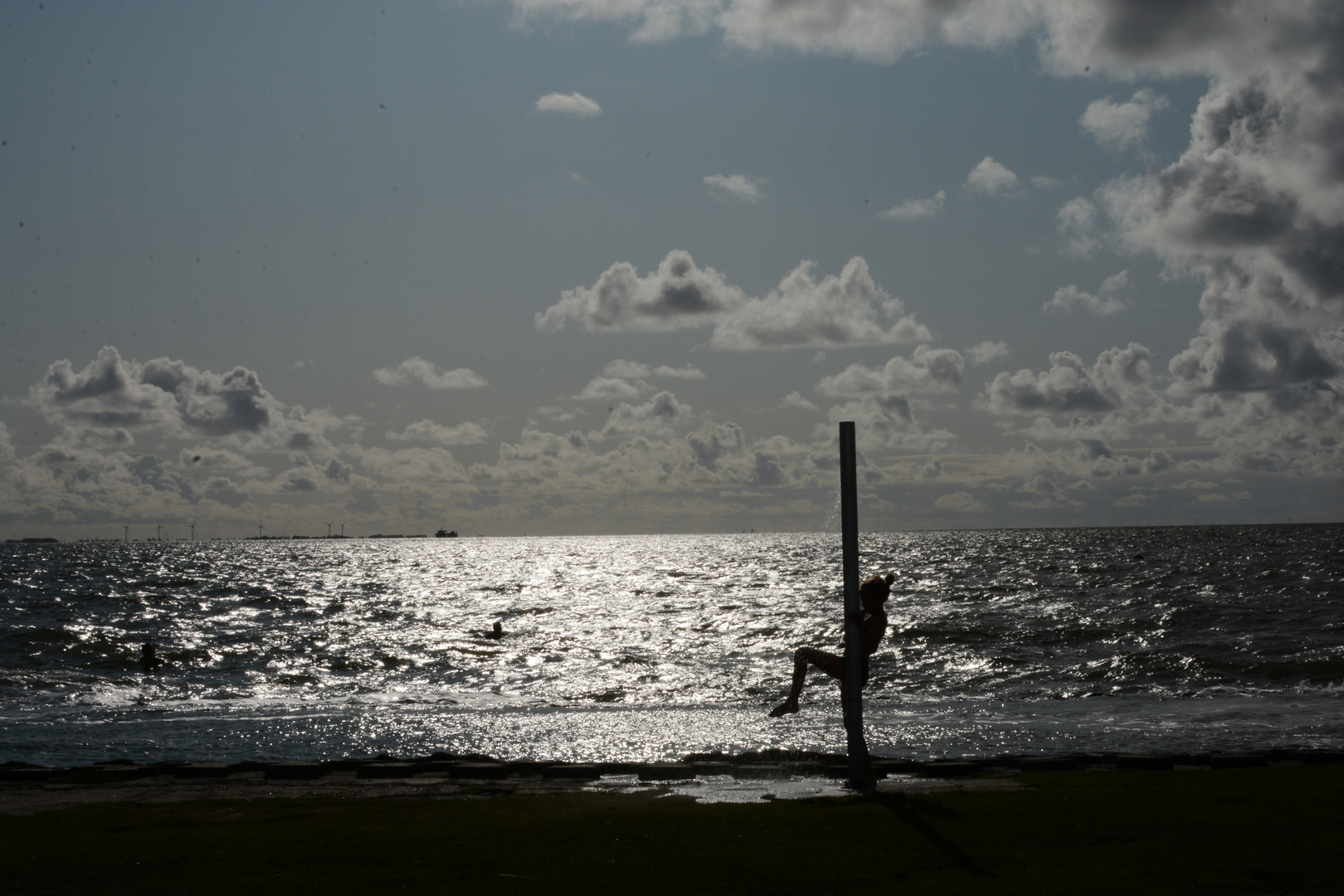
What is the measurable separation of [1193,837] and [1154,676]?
2555cm

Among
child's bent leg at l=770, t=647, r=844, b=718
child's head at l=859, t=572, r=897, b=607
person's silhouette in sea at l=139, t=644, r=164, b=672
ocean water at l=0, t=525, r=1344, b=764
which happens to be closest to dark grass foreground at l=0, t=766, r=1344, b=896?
child's bent leg at l=770, t=647, r=844, b=718

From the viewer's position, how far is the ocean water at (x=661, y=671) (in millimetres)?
21062

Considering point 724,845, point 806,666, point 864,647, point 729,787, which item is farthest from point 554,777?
point 724,845

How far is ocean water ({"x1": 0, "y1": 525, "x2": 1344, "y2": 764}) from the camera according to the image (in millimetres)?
21062

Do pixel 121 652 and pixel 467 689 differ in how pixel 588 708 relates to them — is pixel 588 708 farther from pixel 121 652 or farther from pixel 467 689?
pixel 121 652

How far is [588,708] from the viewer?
88.7ft

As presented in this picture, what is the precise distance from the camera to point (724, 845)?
319 inches

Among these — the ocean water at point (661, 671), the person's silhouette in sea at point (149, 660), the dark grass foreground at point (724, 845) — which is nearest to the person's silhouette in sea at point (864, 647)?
the dark grass foreground at point (724, 845)

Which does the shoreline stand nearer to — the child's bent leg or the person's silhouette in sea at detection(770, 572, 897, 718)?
the child's bent leg

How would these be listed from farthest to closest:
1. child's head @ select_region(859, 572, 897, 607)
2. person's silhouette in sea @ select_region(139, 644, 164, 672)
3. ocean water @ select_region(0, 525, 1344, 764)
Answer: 1. person's silhouette in sea @ select_region(139, 644, 164, 672)
2. ocean water @ select_region(0, 525, 1344, 764)
3. child's head @ select_region(859, 572, 897, 607)

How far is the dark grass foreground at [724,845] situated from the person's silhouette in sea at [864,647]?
1.09 metres

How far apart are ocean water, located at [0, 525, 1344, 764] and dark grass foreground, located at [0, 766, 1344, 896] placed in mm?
8494

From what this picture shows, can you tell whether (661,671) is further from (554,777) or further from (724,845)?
(724,845)

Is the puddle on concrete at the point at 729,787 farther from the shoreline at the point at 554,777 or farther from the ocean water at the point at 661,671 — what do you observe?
the ocean water at the point at 661,671
